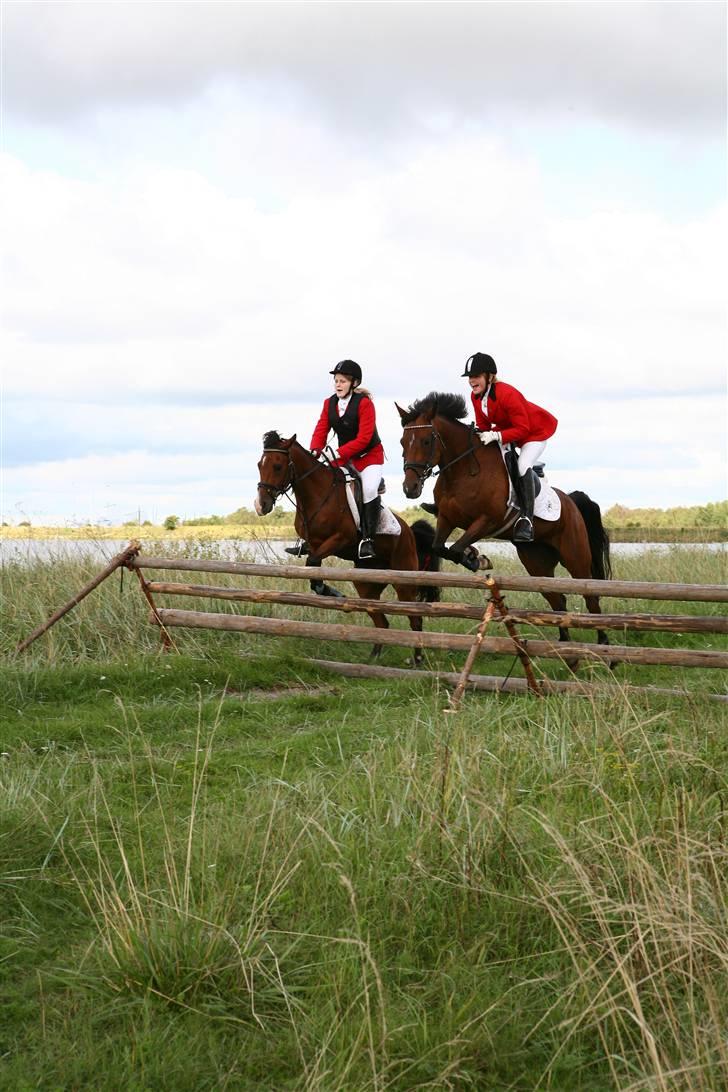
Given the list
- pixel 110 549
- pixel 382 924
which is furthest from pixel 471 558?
pixel 382 924

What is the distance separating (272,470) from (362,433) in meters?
1.06

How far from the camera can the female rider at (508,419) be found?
1076 cm

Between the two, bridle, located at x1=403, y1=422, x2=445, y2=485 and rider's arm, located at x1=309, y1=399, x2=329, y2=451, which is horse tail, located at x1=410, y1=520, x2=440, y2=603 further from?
bridle, located at x1=403, y1=422, x2=445, y2=485

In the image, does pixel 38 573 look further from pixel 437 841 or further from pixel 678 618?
pixel 437 841

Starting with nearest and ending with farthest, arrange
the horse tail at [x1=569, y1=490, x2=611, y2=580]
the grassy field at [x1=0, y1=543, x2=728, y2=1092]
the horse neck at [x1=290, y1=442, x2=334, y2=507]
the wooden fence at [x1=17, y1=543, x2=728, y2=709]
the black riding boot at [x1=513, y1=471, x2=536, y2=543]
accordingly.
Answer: the grassy field at [x1=0, y1=543, x2=728, y2=1092] < the wooden fence at [x1=17, y1=543, x2=728, y2=709] < the black riding boot at [x1=513, y1=471, x2=536, y2=543] < the horse neck at [x1=290, y1=442, x2=334, y2=507] < the horse tail at [x1=569, y1=490, x2=611, y2=580]

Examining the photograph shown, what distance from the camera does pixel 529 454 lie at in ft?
35.7

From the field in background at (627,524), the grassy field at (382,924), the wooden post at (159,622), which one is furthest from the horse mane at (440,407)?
the field in background at (627,524)

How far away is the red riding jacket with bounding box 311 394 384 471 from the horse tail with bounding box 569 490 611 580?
7.04ft

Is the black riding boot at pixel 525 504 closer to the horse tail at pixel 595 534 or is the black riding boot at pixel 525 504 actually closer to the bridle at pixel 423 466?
the bridle at pixel 423 466

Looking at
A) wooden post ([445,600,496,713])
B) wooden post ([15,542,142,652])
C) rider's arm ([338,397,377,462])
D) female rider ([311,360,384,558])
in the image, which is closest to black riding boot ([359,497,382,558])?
female rider ([311,360,384,558])

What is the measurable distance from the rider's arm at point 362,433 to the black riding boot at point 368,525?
0.50 m

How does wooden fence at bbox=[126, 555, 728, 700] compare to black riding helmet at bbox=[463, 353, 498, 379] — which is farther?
black riding helmet at bbox=[463, 353, 498, 379]

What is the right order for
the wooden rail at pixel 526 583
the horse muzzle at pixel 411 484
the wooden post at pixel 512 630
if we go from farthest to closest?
the horse muzzle at pixel 411 484
the wooden post at pixel 512 630
the wooden rail at pixel 526 583

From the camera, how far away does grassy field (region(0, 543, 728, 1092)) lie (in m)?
3.11
